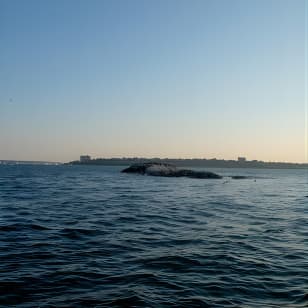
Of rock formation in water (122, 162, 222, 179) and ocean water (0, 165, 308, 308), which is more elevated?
rock formation in water (122, 162, 222, 179)

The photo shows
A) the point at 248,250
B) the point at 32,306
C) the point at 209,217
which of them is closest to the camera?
the point at 32,306

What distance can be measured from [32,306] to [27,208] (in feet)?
65.0

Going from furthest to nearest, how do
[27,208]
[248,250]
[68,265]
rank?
[27,208] < [248,250] < [68,265]

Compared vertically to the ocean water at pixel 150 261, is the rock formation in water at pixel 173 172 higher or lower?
higher

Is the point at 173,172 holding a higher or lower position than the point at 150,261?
higher

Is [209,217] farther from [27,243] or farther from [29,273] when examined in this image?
[29,273]

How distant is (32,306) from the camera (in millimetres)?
9625

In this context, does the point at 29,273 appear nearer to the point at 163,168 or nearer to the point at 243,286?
the point at 243,286

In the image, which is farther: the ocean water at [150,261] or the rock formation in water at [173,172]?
the rock formation in water at [173,172]

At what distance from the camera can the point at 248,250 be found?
16406 mm

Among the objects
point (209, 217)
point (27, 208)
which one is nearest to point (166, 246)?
point (209, 217)

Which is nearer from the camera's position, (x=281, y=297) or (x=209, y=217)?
(x=281, y=297)

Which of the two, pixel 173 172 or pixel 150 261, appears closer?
pixel 150 261

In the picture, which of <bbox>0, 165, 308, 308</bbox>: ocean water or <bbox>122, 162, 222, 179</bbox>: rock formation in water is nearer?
<bbox>0, 165, 308, 308</bbox>: ocean water
